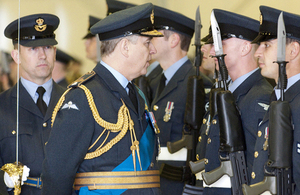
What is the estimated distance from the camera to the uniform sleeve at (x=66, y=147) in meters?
1.79

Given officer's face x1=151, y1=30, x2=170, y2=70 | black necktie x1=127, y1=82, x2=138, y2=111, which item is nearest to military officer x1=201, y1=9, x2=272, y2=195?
black necktie x1=127, y1=82, x2=138, y2=111

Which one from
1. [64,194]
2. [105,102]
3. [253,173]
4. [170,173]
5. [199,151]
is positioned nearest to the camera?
[64,194]

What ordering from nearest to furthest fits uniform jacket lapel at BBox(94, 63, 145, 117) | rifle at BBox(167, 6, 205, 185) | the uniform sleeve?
the uniform sleeve < uniform jacket lapel at BBox(94, 63, 145, 117) < rifle at BBox(167, 6, 205, 185)

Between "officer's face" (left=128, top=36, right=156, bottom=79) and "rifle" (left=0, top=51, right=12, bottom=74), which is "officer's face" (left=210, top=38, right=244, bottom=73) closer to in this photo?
"officer's face" (left=128, top=36, right=156, bottom=79)

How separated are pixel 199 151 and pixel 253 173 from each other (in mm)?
658

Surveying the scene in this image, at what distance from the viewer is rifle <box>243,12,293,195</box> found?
1810 mm

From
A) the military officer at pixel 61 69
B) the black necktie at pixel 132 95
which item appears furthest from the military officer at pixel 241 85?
the military officer at pixel 61 69

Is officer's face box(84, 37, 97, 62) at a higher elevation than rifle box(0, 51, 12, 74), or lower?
higher

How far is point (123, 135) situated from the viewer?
75.9 inches

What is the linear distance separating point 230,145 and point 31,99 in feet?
4.34

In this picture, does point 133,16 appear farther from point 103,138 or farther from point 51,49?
point 51,49

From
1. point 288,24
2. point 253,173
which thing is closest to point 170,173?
point 253,173

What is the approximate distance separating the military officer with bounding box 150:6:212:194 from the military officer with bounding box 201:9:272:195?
0.72 meters

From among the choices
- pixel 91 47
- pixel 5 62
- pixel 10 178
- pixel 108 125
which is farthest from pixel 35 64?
pixel 91 47
